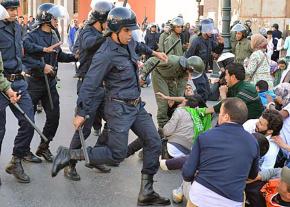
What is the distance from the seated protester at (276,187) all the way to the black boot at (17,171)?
2.39 metres

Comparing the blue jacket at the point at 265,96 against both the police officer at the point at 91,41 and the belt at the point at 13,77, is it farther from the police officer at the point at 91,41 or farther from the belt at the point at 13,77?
the belt at the point at 13,77

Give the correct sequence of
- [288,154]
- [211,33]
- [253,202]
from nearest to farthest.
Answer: [253,202] → [288,154] → [211,33]

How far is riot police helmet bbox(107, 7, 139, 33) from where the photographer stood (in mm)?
4816

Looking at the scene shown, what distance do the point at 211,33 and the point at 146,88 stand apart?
3313 mm

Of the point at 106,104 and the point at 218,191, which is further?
the point at 106,104

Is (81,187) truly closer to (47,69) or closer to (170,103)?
(47,69)

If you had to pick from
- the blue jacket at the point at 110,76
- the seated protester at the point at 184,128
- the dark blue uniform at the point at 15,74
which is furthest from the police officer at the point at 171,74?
the blue jacket at the point at 110,76

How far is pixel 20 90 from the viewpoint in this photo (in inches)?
221

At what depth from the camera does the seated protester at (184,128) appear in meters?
5.91

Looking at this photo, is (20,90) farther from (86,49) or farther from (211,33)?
(211,33)

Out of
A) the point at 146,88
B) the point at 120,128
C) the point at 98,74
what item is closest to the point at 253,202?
the point at 120,128

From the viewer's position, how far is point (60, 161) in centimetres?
509

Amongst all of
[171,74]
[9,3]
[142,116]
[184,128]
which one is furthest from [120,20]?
[171,74]

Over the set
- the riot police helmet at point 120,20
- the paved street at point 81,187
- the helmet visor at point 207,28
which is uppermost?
the riot police helmet at point 120,20
